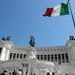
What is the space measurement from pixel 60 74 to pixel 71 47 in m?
13.8

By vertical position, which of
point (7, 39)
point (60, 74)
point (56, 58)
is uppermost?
point (7, 39)

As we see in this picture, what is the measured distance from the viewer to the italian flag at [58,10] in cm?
2138

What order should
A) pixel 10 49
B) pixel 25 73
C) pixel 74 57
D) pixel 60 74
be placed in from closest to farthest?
pixel 25 73 → pixel 60 74 → pixel 74 57 → pixel 10 49

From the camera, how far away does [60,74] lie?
42.3 meters

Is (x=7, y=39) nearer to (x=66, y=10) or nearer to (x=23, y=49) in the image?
(x=23, y=49)

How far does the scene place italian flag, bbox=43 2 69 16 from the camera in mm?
21378

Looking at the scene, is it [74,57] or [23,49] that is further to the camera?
[23,49]

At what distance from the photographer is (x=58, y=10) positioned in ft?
72.8

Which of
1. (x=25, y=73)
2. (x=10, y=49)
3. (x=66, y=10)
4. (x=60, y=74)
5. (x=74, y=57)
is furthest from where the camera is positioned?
(x=10, y=49)

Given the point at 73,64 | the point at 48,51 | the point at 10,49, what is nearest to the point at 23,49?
the point at 10,49

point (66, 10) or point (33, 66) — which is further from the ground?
point (66, 10)

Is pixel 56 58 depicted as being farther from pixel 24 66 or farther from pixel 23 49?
pixel 24 66

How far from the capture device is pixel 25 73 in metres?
38.4

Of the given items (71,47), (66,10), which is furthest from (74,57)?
(66,10)
